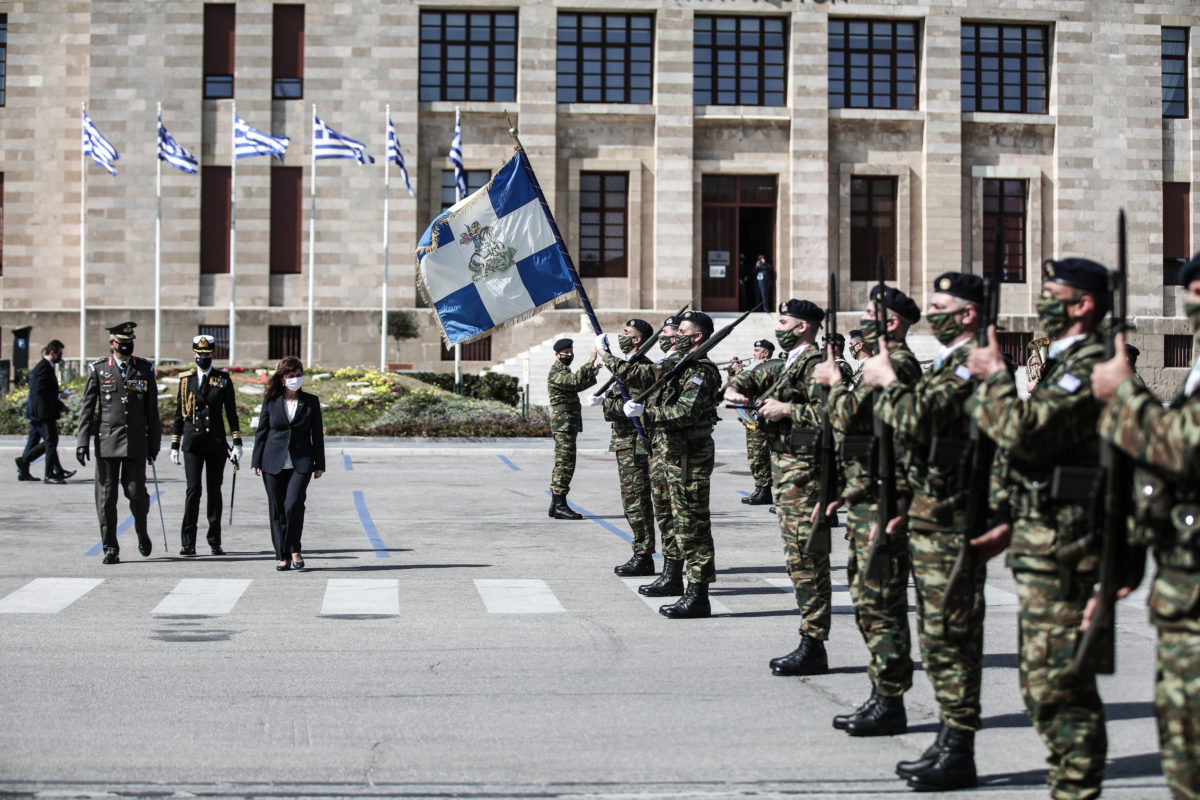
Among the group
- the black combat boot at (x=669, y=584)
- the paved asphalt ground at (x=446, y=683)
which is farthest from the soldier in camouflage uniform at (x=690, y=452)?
the black combat boot at (x=669, y=584)

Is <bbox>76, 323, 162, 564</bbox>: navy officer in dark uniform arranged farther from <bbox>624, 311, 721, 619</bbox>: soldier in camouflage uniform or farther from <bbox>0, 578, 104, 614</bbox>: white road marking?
<bbox>624, 311, 721, 619</bbox>: soldier in camouflage uniform

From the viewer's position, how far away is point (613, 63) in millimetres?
41500

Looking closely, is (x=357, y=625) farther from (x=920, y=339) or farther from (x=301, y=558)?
(x=920, y=339)

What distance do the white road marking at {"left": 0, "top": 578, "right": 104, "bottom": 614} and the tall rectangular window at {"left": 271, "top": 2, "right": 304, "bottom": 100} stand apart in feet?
105

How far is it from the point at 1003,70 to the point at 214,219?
981 inches

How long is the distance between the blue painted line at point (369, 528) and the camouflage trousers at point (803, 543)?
5.76 m

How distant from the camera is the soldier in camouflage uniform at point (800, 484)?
25.5 ft

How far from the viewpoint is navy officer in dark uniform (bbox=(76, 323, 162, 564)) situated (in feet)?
40.7

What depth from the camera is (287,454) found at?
1199 centimetres

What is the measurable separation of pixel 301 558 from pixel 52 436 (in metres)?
9.00

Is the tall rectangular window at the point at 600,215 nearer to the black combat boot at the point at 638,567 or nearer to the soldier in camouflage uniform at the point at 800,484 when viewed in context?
the black combat boot at the point at 638,567

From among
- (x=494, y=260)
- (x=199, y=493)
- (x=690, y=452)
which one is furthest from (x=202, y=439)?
(x=690, y=452)

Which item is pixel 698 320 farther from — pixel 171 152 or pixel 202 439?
pixel 171 152

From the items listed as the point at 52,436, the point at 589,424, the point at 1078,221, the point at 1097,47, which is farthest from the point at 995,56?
the point at 52,436
